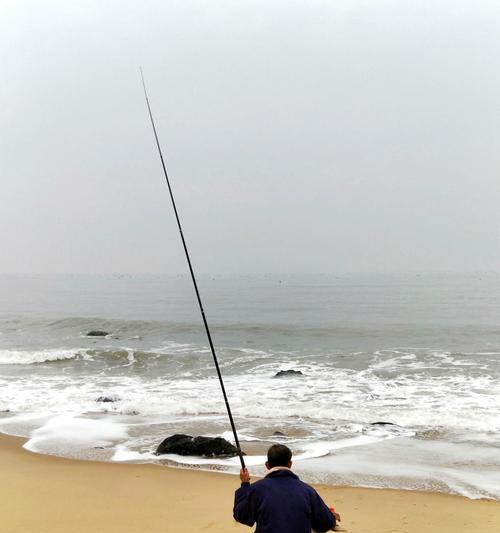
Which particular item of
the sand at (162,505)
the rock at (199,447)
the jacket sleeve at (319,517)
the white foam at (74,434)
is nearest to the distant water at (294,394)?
the white foam at (74,434)

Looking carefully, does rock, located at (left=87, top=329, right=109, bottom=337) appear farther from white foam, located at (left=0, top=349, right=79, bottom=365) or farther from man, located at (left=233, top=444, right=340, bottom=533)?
man, located at (left=233, top=444, right=340, bottom=533)

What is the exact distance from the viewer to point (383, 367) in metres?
17.9

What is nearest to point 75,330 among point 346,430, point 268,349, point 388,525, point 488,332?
point 268,349

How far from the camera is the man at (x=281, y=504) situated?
9.04 feet

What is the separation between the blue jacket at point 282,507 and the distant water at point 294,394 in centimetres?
438

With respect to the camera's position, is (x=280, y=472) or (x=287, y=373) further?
(x=287, y=373)

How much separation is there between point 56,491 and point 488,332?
24437 millimetres

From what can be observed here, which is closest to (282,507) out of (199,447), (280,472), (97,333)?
(280,472)

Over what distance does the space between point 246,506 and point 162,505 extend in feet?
12.3

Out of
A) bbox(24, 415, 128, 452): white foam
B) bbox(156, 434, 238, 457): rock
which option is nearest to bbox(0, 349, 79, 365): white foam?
bbox(24, 415, 128, 452): white foam

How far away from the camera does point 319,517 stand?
284cm

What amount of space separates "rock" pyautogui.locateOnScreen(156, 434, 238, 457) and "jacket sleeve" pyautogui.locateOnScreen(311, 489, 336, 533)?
210 inches

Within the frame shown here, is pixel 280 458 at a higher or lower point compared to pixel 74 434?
higher

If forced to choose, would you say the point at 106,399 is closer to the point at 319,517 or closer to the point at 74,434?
the point at 74,434
